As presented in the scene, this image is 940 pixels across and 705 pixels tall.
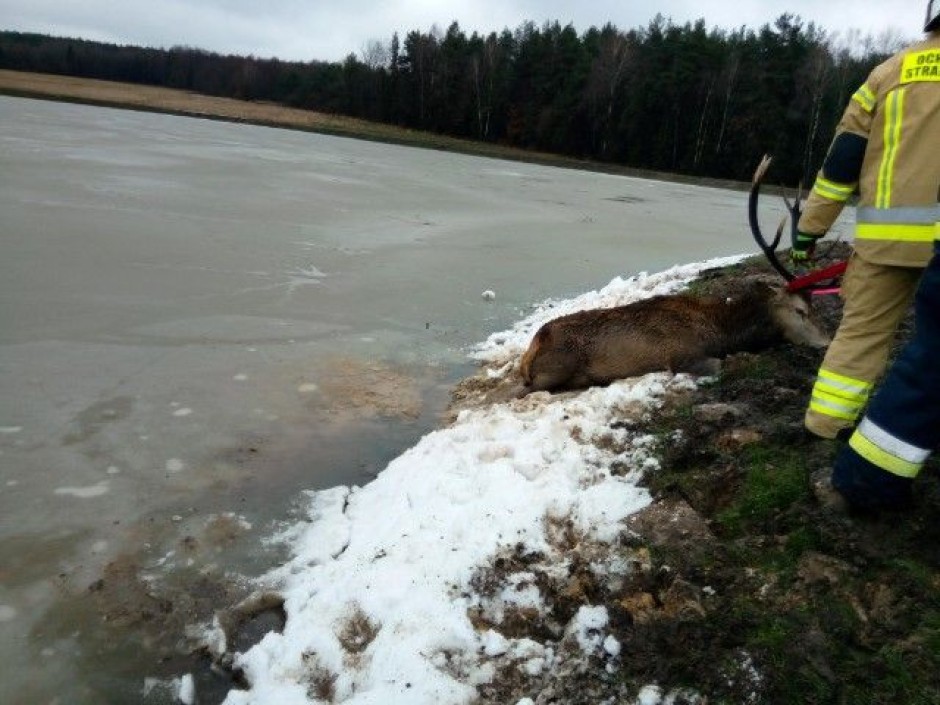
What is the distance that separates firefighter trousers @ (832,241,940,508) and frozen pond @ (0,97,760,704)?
2679mm

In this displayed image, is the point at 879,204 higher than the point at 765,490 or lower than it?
higher

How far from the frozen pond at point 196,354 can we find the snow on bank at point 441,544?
0.41 meters

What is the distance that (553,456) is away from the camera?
3.84m

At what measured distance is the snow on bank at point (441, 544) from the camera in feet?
8.63

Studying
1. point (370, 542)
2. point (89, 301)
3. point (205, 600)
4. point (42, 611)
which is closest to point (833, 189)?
point (370, 542)

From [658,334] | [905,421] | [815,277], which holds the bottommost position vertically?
[658,334]

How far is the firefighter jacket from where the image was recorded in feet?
9.39

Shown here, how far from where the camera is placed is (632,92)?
43.0 meters

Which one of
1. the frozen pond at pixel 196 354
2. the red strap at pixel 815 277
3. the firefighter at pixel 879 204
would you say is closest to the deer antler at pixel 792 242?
the red strap at pixel 815 277

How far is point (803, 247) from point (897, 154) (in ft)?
2.96

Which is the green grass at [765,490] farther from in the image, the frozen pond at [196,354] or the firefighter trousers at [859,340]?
the frozen pond at [196,354]

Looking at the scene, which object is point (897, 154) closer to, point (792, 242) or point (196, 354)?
point (792, 242)

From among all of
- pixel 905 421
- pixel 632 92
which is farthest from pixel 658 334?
pixel 632 92

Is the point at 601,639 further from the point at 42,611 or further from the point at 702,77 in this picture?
the point at 702,77
